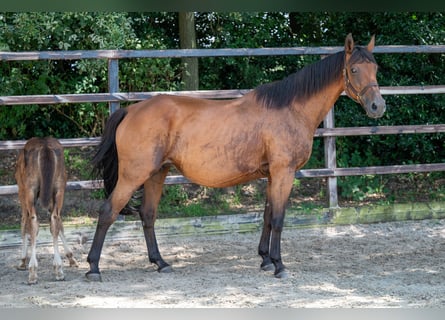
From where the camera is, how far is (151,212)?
224 inches

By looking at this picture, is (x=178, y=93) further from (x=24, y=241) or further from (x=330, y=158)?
(x=24, y=241)

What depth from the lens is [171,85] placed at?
8.58 m

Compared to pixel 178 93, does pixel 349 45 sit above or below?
above

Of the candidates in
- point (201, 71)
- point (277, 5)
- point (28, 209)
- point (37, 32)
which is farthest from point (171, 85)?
point (277, 5)

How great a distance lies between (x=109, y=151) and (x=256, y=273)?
177 centimetres

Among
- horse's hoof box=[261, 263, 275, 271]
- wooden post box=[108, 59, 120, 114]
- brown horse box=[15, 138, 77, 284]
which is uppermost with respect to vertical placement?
wooden post box=[108, 59, 120, 114]

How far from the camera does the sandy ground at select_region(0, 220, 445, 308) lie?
14.4ft

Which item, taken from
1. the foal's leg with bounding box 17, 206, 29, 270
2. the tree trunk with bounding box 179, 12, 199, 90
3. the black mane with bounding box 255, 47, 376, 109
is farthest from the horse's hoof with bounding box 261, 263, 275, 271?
the tree trunk with bounding box 179, 12, 199, 90

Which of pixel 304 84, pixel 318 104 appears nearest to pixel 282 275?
pixel 318 104

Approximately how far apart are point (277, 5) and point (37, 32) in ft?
22.1

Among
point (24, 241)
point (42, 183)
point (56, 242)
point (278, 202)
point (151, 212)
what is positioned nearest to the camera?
point (42, 183)

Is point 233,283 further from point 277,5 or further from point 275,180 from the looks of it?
point 277,5

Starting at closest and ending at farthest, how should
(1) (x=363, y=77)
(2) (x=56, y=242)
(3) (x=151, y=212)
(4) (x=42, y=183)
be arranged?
(4) (x=42, y=183) < (2) (x=56, y=242) < (1) (x=363, y=77) < (3) (x=151, y=212)

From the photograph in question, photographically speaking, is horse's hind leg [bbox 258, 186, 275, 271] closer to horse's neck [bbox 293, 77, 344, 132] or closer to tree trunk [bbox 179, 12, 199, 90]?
horse's neck [bbox 293, 77, 344, 132]
